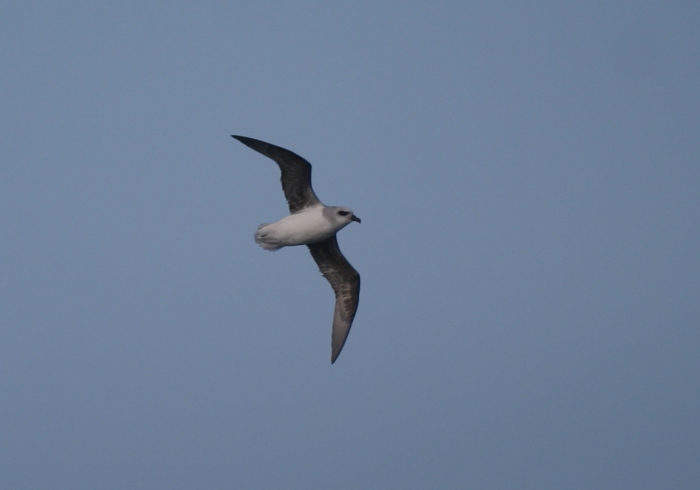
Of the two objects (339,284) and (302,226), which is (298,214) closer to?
(302,226)

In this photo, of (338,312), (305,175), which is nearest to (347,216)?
(305,175)

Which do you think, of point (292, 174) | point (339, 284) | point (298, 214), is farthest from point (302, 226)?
point (339, 284)

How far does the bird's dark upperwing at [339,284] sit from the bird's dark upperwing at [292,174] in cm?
244

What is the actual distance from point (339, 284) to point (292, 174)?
5.19 meters

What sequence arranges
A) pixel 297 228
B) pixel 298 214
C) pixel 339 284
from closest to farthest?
pixel 297 228
pixel 298 214
pixel 339 284

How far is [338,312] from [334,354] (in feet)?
4.79

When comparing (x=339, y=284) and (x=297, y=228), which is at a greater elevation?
(x=297, y=228)

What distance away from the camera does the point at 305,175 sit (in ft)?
92.2

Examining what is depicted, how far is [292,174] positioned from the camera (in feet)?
91.9

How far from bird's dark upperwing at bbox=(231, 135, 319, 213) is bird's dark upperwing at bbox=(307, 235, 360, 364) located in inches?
96.2

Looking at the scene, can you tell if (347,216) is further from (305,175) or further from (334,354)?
(334,354)

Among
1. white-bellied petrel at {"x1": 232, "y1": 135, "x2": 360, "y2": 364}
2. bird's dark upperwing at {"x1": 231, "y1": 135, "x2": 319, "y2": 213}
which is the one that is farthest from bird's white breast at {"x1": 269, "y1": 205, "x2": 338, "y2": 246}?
bird's dark upperwing at {"x1": 231, "y1": 135, "x2": 319, "y2": 213}

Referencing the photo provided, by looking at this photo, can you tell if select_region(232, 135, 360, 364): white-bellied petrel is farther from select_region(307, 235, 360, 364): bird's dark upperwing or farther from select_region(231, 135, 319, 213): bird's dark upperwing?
select_region(307, 235, 360, 364): bird's dark upperwing

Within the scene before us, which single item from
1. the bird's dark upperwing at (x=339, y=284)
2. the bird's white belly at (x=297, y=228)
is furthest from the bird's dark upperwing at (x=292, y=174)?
the bird's dark upperwing at (x=339, y=284)
